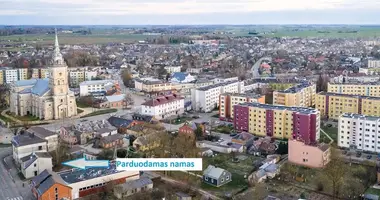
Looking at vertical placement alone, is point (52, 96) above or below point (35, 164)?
above

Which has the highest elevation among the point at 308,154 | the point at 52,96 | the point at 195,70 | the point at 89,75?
the point at 195,70

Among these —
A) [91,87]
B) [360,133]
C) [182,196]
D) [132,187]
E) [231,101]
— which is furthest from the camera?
[91,87]

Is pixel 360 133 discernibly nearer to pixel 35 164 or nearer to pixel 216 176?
pixel 216 176

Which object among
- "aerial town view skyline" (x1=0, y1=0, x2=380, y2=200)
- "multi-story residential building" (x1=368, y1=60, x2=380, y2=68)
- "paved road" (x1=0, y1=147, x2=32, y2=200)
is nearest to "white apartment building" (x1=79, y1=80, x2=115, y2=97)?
"aerial town view skyline" (x1=0, y1=0, x2=380, y2=200)

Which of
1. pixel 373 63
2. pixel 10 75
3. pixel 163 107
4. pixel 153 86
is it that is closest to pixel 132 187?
pixel 163 107

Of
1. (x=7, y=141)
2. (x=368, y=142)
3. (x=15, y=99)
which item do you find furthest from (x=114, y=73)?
(x=368, y=142)

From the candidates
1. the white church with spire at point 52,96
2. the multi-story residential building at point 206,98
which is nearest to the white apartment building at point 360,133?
the multi-story residential building at point 206,98

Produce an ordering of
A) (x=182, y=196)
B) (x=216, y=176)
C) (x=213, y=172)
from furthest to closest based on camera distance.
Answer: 1. (x=213, y=172)
2. (x=216, y=176)
3. (x=182, y=196)

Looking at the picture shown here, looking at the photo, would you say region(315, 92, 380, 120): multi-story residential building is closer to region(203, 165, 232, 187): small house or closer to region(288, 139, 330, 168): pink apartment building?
region(288, 139, 330, 168): pink apartment building
